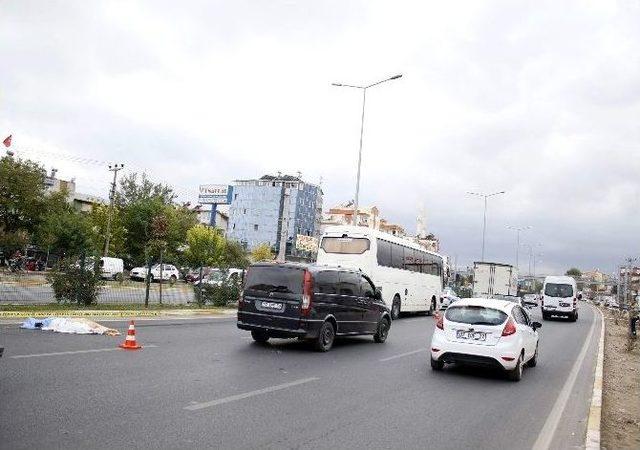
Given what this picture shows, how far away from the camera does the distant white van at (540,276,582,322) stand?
36.6 metres

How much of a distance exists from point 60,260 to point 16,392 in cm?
1297

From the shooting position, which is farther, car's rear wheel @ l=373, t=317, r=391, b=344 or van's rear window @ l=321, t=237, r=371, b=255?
van's rear window @ l=321, t=237, r=371, b=255

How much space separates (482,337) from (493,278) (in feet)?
99.1

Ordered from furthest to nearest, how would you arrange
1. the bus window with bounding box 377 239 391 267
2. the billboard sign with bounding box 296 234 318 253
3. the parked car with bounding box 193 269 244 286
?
the billboard sign with bounding box 296 234 318 253 < the parked car with bounding box 193 269 244 286 < the bus window with bounding box 377 239 391 267

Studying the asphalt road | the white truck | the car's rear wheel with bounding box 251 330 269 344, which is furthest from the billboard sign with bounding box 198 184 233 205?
the asphalt road

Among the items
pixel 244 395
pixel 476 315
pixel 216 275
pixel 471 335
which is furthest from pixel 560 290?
pixel 244 395

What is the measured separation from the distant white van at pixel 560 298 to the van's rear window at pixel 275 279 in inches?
1123

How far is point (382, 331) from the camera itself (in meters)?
16.5

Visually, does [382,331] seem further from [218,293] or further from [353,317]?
[218,293]

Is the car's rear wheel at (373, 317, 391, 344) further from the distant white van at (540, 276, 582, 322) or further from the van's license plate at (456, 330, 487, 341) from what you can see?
the distant white van at (540, 276, 582, 322)

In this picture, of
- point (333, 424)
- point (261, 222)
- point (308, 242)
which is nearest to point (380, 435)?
point (333, 424)

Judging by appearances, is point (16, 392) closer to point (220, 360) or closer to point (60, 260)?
point (220, 360)

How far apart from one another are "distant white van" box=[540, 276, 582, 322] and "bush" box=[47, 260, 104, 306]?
93.2ft

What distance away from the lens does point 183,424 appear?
6.22 metres
